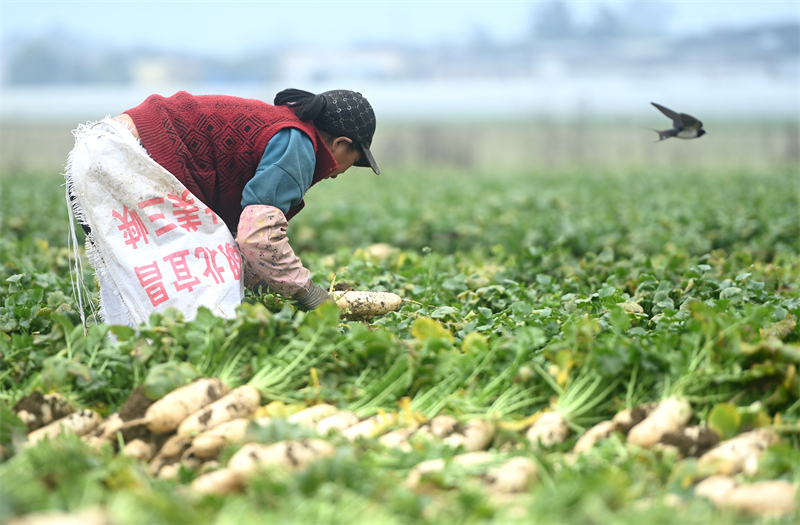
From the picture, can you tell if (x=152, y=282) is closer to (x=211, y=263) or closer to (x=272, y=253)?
(x=211, y=263)

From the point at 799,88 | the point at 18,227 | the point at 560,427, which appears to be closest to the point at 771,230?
the point at 560,427

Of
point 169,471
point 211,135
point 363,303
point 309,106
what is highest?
point 309,106

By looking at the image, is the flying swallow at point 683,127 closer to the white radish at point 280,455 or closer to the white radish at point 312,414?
the white radish at point 312,414

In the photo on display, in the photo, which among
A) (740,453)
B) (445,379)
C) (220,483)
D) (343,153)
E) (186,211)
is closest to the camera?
(220,483)

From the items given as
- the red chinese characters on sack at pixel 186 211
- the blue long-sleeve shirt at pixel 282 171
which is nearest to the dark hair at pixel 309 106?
the blue long-sleeve shirt at pixel 282 171

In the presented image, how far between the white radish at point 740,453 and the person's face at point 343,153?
1.91 m

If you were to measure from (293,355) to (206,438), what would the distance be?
1.59 ft

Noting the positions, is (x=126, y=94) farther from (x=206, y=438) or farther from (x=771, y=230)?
Result: (x=206, y=438)

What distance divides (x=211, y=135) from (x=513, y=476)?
6.46 ft

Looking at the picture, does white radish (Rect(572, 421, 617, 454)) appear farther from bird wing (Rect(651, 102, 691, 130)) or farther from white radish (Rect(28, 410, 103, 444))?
bird wing (Rect(651, 102, 691, 130))

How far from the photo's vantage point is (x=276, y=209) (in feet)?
10.00

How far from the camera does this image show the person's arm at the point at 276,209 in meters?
3.01

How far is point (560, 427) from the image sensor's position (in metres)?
2.38

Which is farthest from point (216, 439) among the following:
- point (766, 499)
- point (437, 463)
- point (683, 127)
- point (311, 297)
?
point (683, 127)
